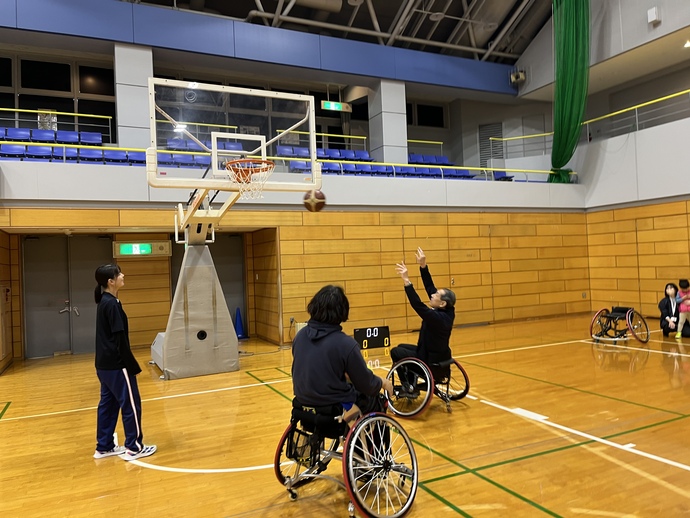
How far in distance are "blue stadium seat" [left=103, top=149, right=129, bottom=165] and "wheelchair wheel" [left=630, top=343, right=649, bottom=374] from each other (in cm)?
863

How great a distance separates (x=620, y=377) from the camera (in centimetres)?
559

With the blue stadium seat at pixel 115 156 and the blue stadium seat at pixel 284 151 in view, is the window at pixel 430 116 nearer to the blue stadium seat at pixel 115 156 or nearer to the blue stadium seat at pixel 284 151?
the blue stadium seat at pixel 284 151

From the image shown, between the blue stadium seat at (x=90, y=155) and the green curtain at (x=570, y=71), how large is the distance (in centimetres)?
1021

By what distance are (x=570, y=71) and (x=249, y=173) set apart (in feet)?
31.6

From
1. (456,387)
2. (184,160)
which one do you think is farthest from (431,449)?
(184,160)

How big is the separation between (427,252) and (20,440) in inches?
310

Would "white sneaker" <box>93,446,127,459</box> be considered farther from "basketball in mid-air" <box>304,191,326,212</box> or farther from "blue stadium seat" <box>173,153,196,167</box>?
"basketball in mid-air" <box>304,191,326,212</box>

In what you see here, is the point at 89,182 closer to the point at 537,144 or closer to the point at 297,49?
the point at 297,49

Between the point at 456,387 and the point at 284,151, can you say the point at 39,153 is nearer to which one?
the point at 284,151

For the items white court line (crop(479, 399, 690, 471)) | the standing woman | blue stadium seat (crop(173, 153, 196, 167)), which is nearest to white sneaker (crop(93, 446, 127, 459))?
the standing woman

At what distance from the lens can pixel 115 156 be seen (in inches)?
348

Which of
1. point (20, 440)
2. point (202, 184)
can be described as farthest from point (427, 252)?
point (20, 440)

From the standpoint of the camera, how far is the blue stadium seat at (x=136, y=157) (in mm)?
8820

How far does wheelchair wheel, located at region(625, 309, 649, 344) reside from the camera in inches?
293
